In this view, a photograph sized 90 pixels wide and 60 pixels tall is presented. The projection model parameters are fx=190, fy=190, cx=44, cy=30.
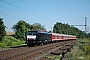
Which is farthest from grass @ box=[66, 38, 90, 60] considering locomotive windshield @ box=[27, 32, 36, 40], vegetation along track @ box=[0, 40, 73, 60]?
locomotive windshield @ box=[27, 32, 36, 40]

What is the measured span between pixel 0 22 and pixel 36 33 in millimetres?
16695

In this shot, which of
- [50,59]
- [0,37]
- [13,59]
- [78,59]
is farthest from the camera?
[0,37]

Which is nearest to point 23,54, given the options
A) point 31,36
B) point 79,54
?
point 79,54

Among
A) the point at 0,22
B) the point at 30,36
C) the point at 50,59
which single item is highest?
the point at 0,22

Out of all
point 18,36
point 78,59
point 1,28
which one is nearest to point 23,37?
point 18,36

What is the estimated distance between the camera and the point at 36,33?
103ft

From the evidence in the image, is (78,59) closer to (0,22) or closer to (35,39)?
(35,39)

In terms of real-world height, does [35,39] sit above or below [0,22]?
below

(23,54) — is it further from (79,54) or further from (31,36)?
(31,36)

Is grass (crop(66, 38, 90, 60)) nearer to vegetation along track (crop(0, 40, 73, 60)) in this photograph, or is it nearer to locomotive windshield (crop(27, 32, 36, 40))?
vegetation along track (crop(0, 40, 73, 60))

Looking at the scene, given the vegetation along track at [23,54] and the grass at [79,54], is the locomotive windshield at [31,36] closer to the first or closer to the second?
the vegetation along track at [23,54]

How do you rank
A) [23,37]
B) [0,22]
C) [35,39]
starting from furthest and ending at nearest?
[23,37] → [0,22] → [35,39]

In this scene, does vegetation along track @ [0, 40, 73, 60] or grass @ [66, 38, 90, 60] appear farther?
vegetation along track @ [0, 40, 73, 60]

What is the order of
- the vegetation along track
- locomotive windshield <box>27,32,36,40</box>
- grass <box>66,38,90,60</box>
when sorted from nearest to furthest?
grass <box>66,38,90,60</box>
the vegetation along track
locomotive windshield <box>27,32,36,40</box>
